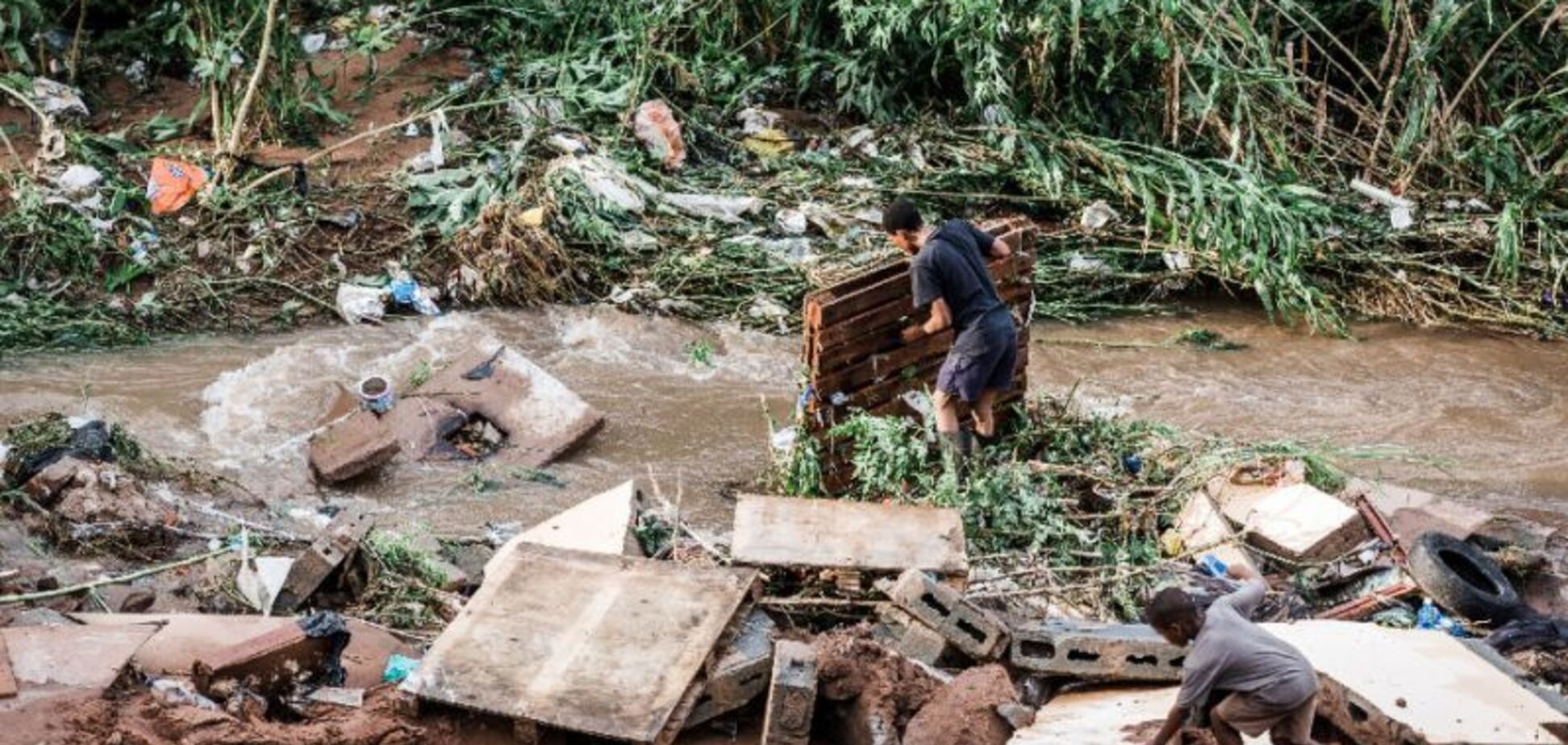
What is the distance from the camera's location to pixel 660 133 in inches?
367

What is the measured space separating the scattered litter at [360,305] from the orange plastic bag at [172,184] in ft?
3.36

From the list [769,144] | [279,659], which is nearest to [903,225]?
[279,659]

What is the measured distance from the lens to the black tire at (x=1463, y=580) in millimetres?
5375

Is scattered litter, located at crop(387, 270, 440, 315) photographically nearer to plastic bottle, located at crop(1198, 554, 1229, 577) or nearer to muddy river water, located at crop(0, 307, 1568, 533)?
muddy river water, located at crop(0, 307, 1568, 533)

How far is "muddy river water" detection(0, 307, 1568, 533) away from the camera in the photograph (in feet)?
22.6

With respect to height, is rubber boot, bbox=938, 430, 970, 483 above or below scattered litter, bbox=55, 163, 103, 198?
below

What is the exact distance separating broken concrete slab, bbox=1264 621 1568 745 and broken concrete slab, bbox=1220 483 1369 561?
1000mm

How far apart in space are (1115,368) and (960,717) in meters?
4.29

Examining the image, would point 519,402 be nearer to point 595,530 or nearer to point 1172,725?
point 595,530

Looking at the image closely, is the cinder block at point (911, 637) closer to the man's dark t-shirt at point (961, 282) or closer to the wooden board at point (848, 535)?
the wooden board at point (848, 535)

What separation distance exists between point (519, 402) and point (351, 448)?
76 cm

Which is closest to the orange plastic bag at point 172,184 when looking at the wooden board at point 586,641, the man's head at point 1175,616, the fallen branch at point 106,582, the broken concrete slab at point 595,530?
the fallen branch at point 106,582

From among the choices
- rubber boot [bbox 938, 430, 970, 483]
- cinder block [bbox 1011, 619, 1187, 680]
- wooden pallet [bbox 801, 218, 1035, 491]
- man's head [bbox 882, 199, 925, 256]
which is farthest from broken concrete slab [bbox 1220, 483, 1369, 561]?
man's head [bbox 882, 199, 925, 256]

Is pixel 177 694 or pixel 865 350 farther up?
pixel 865 350
